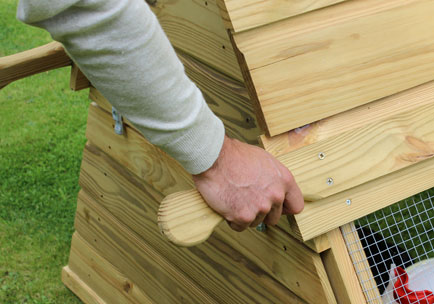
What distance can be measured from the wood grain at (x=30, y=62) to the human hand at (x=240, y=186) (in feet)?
4.46

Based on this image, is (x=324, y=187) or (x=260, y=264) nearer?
(x=324, y=187)

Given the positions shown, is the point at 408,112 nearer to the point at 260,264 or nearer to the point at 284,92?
the point at 284,92

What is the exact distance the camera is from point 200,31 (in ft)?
5.25

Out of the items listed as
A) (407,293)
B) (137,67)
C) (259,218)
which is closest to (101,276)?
(407,293)

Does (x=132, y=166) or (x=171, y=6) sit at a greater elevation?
(x=171, y=6)

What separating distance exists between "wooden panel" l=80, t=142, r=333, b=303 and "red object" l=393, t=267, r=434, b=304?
35 cm

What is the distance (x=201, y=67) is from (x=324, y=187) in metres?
0.52

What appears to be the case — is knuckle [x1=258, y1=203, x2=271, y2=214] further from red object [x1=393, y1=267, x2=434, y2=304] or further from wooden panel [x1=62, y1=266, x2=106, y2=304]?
wooden panel [x1=62, y1=266, x2=106, y2=304]

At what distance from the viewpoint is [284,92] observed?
4.43ft

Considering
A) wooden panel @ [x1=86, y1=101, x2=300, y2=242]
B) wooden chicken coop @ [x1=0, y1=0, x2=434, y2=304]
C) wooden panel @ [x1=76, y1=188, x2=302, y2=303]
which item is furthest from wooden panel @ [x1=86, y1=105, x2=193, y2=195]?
wooden chicken coop @ [x1=0, y1=0, x2=434, y2=304]

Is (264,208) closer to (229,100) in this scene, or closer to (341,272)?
(341,272)

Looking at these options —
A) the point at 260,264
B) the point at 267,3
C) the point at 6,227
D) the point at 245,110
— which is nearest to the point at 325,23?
the point at 267,3

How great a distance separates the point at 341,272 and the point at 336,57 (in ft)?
1.63

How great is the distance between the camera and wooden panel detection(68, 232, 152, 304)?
2.54 m
